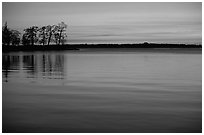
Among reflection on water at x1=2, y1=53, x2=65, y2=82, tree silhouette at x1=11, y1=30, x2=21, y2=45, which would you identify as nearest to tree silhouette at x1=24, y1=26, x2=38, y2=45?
tree silhouette at x1=11, y1=30, x2=21, y2=45

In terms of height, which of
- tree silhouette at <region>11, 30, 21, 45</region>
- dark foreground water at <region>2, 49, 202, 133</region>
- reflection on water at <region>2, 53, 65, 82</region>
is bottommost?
dark foreground water at <region>2, 49, 202, 133</region>

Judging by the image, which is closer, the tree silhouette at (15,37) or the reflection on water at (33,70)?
the reflection on water at (33,70)

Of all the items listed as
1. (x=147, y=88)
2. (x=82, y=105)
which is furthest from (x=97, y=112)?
(x=147, y=88)

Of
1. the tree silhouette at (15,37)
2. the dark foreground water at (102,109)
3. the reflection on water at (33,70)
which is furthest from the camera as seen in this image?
the tree silhouette at (15,37)

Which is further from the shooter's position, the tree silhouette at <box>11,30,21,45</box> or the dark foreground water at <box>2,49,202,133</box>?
the tree silhouette at <box>11,30,21,45</box>

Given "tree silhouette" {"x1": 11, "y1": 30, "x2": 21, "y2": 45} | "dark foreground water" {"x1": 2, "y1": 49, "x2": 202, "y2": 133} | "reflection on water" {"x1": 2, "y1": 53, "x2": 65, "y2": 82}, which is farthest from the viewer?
"tree silhouette" {"x1": 11, "y1": 30, "x2": 21, "y2": 45}

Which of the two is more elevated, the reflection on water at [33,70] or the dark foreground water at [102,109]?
the reflection on water at [33,70]

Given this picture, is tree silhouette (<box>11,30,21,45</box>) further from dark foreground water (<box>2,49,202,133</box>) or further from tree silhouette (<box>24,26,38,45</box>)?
dark foreground water (<box>2,49,202,133</box>)

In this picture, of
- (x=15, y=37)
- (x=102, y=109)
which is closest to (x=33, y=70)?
(x=102, y=109)

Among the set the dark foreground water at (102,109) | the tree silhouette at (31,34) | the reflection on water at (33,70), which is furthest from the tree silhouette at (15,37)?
the dark foreground water at (102,109)

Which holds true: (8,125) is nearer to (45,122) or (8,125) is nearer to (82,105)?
(45,122)

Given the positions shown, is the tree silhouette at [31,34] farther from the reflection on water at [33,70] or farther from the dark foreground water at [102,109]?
the dark foreground water at [102,109]

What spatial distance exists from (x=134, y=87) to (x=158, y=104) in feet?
Answer: 11.3

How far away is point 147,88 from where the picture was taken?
12414 millimetres
